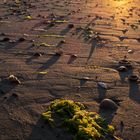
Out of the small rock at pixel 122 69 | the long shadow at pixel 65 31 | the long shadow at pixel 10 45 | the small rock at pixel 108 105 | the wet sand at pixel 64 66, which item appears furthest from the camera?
the long shadow at pixel 65 31

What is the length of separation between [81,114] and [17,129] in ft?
2.40

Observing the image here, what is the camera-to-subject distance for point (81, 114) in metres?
3.92

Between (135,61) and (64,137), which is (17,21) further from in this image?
(64,137)

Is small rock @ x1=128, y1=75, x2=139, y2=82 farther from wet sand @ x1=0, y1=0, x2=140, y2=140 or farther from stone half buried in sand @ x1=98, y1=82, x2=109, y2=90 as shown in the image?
stone half buried in sand @ x1=98, y1=82, x2=109, y2=90

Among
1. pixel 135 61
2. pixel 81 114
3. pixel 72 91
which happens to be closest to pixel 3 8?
pixel 135 61

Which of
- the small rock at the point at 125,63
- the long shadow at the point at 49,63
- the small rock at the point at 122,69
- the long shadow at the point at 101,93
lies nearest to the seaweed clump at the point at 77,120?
the long shadow at the point at 101,93

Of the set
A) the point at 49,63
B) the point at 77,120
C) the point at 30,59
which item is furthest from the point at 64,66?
the point at 77,120

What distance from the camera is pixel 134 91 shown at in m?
4.70

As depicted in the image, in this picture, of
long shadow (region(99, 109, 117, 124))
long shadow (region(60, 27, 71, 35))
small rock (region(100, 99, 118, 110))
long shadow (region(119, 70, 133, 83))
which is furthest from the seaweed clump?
long shadow (region(60, 27, 71, 35))

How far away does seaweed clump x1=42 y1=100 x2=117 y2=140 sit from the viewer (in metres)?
3.59

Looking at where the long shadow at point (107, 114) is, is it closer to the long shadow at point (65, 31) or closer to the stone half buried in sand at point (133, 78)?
the stone half buried in sand at point (133, 78)

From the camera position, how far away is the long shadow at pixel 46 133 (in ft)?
11.4

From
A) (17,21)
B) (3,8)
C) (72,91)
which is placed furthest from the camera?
(3,8)

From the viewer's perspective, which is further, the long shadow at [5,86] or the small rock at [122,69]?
the small rock at [122,69]
